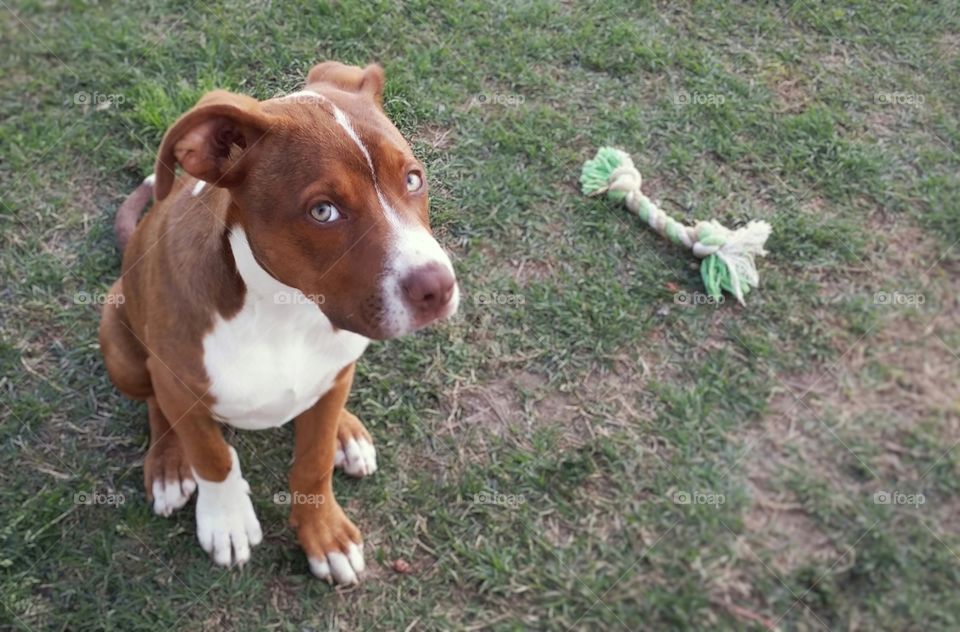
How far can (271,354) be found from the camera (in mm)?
3393

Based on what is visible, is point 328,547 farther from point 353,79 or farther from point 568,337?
point 353,79

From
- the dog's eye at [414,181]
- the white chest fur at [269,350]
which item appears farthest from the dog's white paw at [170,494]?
the dog's eye at [414,181]

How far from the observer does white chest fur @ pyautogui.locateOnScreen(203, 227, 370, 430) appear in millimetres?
3271

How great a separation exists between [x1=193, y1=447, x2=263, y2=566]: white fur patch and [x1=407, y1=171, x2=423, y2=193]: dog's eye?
5.42ft

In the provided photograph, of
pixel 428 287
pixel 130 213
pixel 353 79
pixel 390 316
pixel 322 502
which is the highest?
pixel 353 79

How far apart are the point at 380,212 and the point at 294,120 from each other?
0.43 meters

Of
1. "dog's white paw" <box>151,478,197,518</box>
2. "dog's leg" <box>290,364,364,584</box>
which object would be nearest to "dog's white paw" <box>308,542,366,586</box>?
"dog's leg" <box>290,364,364,584</box>

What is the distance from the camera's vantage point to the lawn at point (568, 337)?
13.3 ft

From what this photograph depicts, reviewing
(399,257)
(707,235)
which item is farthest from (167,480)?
(707,235)

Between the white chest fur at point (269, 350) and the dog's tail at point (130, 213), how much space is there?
1645 millimetres

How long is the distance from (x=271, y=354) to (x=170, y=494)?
4.13ft

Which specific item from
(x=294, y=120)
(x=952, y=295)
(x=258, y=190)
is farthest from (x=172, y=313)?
(x=952, y=295)

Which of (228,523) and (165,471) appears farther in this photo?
(165,471)

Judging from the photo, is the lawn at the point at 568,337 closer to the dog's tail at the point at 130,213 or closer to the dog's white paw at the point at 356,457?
the dog's white paw at the point at 356,457
